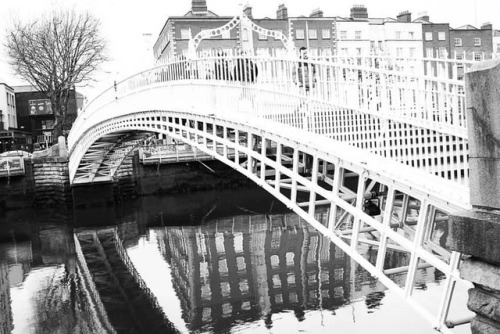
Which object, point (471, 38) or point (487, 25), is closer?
point (471, 38)

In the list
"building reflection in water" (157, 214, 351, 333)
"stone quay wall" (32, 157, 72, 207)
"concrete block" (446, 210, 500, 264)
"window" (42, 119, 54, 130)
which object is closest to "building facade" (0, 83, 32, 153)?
"window" (42, 119, 54, 130)

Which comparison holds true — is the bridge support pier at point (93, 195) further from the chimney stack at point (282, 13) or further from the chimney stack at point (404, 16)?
the chimney stack at point (404, 16)

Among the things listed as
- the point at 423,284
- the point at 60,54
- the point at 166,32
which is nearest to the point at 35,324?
the point at 423,284

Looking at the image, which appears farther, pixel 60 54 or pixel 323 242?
pixel 60 54

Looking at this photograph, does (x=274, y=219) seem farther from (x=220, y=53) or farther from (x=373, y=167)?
(x=373, y=167)

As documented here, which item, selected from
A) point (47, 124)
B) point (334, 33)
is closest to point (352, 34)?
point (334, 33)

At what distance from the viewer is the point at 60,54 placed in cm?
3155

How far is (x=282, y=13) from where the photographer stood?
3912cm

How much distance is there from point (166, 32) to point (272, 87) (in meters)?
29.4

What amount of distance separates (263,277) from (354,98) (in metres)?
6.52

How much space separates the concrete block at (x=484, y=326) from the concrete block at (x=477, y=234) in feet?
1.33

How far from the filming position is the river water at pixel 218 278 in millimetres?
10312

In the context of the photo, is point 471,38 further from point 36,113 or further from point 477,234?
point 477,234

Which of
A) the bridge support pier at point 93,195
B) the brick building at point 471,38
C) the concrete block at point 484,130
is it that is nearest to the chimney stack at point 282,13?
the brick building at point 471,38
